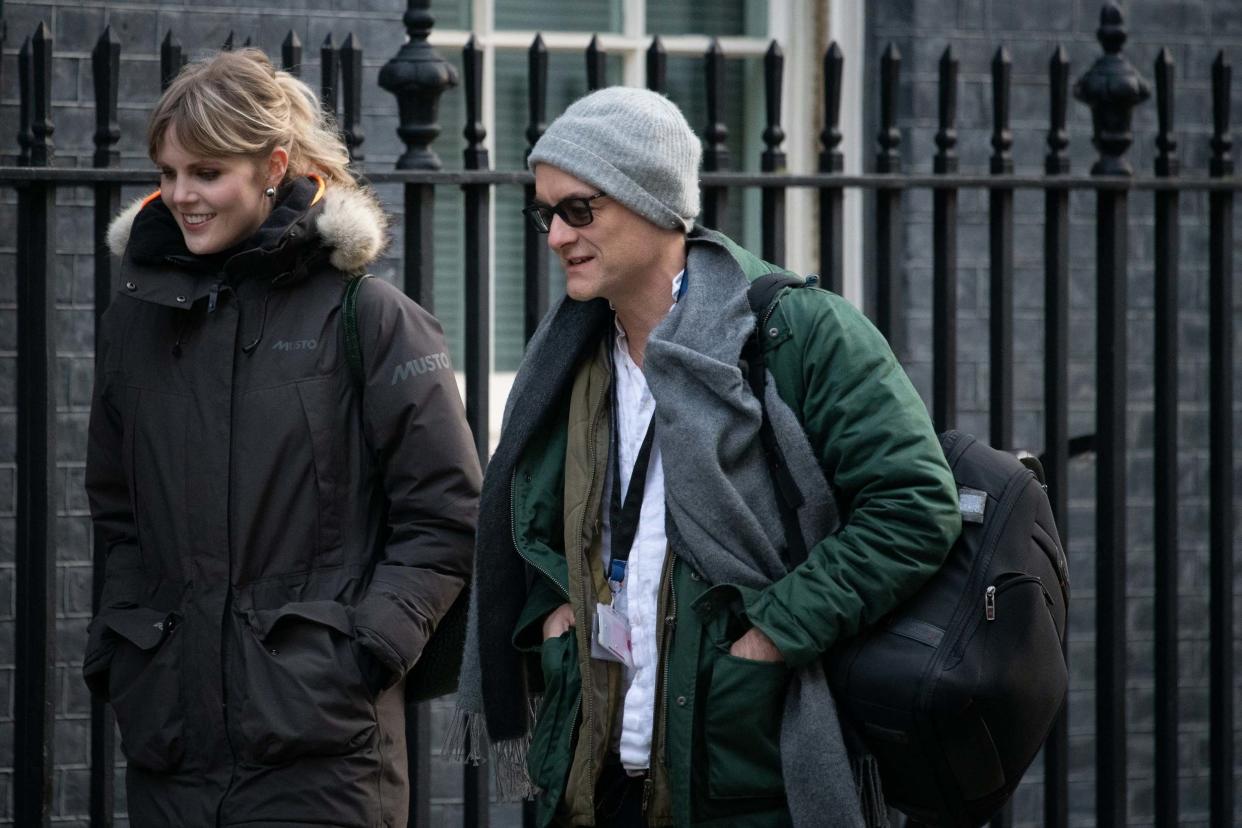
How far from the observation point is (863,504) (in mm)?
3006

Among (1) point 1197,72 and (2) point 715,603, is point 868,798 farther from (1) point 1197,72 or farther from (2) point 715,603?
(1) point 1197,72

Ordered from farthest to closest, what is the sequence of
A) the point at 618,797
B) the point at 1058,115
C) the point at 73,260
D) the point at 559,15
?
the point at 559,15
the point at 73,260
the point at 1058,115
the point at 618,797

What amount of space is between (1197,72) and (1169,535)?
7.86 feet

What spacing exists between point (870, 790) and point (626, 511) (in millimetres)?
637

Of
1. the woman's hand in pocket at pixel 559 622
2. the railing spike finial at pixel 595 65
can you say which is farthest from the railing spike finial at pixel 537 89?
the woman's hand in pocket at pixel 559 622

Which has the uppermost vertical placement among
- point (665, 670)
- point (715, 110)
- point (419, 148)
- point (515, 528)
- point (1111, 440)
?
point (715, 110)

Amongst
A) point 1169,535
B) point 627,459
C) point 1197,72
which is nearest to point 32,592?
point 627,459

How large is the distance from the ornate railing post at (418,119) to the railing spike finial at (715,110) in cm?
64

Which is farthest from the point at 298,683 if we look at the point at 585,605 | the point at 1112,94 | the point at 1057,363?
the point at 1112,94

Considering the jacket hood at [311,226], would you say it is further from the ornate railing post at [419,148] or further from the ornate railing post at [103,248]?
the ornate railing post at [419,148]

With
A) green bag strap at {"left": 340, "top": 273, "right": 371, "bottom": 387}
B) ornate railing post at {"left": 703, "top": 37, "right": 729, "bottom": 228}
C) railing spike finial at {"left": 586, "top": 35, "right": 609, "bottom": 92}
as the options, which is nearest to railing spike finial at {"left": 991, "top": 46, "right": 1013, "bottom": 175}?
ornate railing post at {"left": 703, "top": 37, "right": 729, "bottom": 228}

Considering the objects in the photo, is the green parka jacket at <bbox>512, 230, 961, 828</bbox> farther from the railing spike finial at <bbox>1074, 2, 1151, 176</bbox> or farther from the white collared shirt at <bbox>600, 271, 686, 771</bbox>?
the railing spike finial at <bbox>1074, 2, 1151, 176</bbox>

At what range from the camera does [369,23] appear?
5.79 meters

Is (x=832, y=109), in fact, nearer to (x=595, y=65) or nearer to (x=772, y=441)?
(x=595, y=65)
